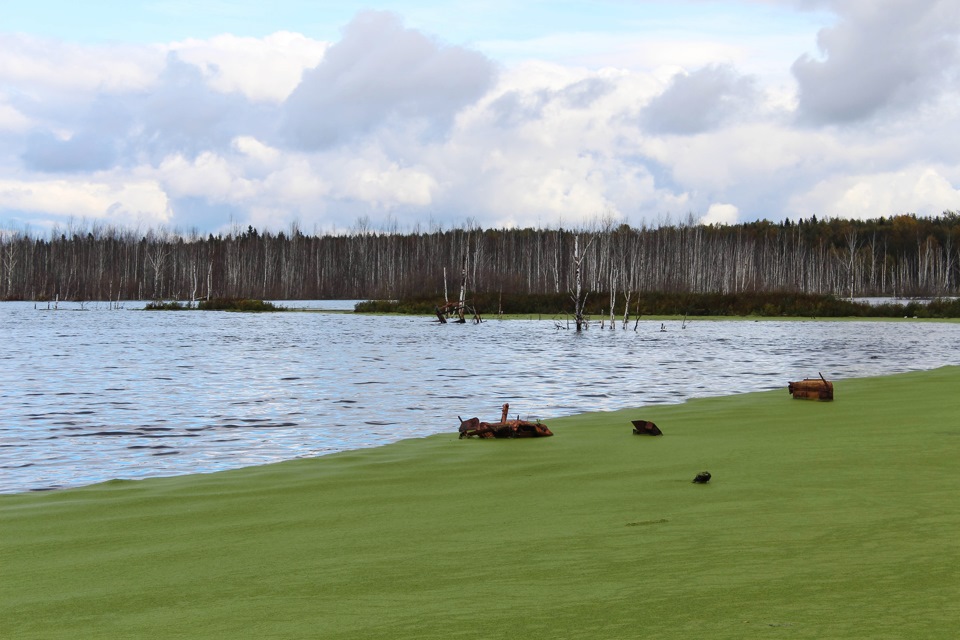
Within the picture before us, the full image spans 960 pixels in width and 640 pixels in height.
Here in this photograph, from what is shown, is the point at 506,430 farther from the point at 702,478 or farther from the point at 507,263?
the point at 507,263

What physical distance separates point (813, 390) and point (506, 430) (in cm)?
724

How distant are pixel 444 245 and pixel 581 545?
158 metres

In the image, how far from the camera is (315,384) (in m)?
22.0

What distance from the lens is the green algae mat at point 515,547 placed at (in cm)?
439

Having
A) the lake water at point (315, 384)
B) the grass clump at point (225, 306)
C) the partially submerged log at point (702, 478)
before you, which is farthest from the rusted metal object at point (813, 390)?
the grass clump at point (225, 306)

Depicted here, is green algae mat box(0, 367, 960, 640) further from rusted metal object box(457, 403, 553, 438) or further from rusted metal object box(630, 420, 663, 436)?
rusted metal object box(457, 403, 553, 438)

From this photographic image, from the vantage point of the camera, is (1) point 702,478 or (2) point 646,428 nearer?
(1) point 702,478

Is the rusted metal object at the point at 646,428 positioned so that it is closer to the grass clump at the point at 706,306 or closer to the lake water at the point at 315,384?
the lake water at the point at 315,384

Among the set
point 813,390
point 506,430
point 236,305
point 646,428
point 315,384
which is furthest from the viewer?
point 236,305

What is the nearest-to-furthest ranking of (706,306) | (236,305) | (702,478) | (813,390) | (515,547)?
1. (515,547)
2. (702,478)
3. (813,390)
4. (706,306)
5. (236,305)

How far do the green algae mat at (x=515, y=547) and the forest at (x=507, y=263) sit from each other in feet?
343

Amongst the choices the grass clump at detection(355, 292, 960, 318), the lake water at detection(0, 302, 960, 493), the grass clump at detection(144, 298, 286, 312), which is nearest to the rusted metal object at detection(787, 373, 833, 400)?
the lake water at detection(0, 302, 960, 493)

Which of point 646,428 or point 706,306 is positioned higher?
point 706,306

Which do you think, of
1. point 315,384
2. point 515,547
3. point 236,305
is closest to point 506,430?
point 515,547
